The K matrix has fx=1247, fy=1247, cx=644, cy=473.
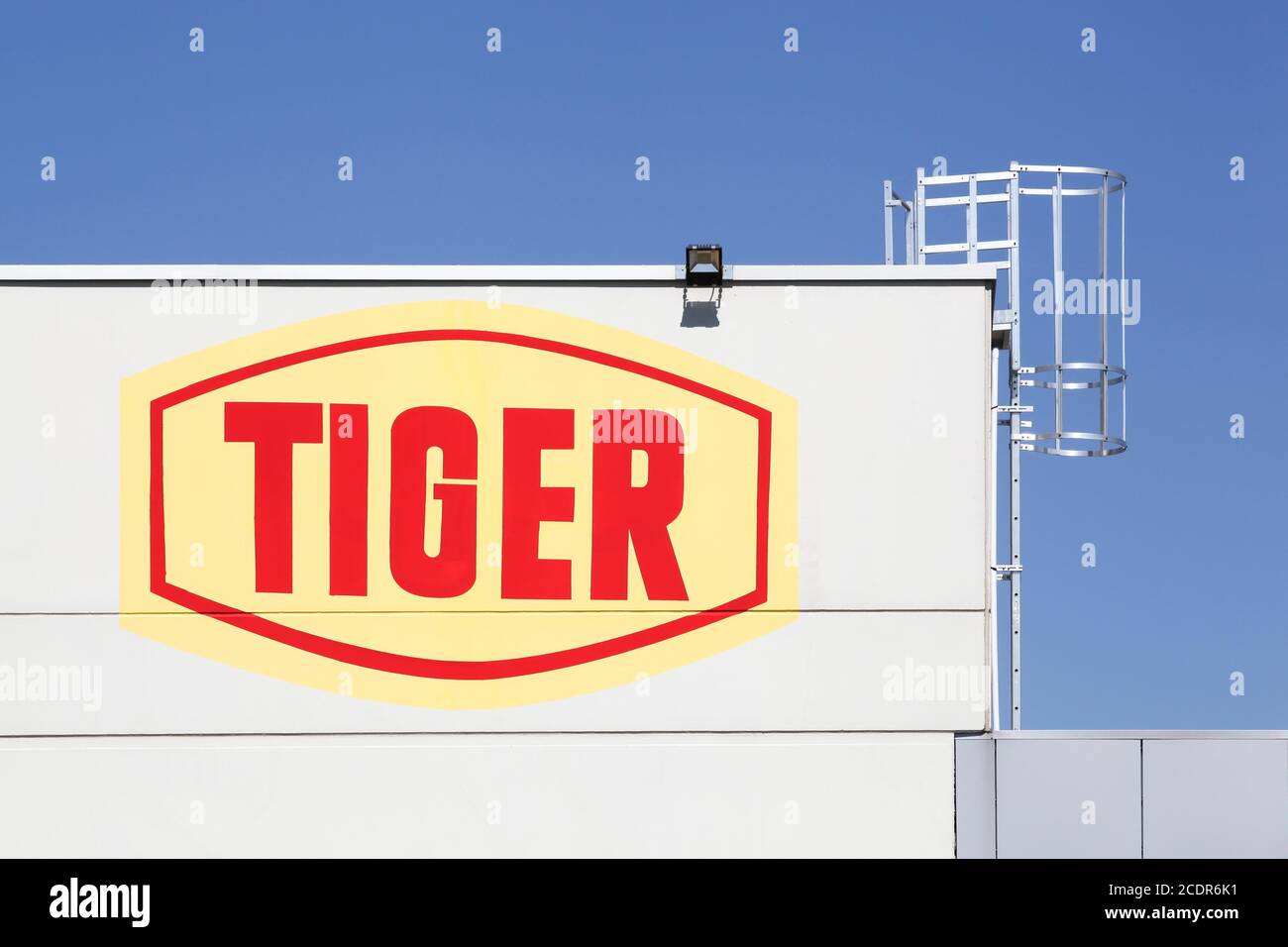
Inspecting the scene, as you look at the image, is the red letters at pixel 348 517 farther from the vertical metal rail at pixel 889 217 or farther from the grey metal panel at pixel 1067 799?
the vertical metal rail at pixel 889 217

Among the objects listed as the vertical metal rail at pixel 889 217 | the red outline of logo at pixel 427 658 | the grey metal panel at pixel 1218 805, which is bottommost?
the grey metal panel at pixel 1218 805

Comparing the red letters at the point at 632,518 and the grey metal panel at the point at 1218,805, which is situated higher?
the red letters at the point at 632,518

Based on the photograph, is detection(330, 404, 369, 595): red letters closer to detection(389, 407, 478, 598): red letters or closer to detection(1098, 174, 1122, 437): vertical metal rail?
detection(389, 407, 478, 598): red letters

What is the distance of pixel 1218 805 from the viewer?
643 centimetres

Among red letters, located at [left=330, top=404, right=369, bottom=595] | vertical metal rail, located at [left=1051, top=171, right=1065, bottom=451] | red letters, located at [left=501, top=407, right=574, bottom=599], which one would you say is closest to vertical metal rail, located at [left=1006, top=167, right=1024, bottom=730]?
vertical metal rail, located at [left=1051, top=171, right=1065, bottom=451]

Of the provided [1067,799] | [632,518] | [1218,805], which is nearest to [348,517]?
[632,518]

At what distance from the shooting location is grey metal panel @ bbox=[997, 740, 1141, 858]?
21.0 feet

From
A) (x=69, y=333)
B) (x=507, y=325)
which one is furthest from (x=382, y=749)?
(x=69, y=333)

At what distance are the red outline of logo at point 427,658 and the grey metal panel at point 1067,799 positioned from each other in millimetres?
1611

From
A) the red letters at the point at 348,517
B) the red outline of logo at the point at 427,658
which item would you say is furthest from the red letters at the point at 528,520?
the red letters at the point at 348,517

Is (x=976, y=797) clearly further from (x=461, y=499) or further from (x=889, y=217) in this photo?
(x=889, y=217)

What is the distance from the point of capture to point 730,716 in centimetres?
640

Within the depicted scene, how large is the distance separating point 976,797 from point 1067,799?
47 centimetres

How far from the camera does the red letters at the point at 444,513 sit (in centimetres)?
644
